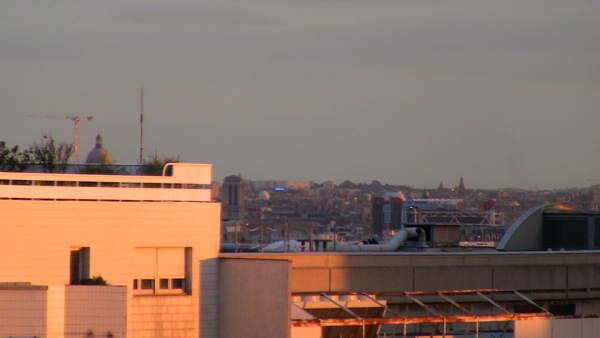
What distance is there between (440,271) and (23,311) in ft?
44.0

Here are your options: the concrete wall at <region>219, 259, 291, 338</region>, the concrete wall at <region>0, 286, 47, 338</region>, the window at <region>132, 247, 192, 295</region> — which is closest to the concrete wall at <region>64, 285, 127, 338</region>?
the concrete wall at <region>0, 286, 47, 338</region>

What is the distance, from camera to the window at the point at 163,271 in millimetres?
39812

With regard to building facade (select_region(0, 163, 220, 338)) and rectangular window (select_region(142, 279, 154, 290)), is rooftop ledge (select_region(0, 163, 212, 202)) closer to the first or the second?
building facade (select_region(0, 163, 220, 338))

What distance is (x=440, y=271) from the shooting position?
44125mm

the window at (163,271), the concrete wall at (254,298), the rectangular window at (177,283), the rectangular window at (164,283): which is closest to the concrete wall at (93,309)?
the window at (163,271)

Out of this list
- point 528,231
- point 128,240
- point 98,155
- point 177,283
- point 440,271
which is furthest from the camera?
point 98,155

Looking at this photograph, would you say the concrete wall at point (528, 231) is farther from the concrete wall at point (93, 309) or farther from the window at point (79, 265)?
the concrete wall at point (93, 309)

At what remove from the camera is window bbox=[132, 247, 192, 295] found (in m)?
39.8

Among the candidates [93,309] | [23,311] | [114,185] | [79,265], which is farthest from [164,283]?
[23,311]

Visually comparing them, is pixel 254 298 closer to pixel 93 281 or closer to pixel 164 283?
pixel 164 283

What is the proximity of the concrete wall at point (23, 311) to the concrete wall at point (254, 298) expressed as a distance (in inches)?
228

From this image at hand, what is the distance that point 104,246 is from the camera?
3869cm

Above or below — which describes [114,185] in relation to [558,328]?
above

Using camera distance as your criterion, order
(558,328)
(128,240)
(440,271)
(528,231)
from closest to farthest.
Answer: (128,240)
(558,328)
(440,271)
(528,231)
